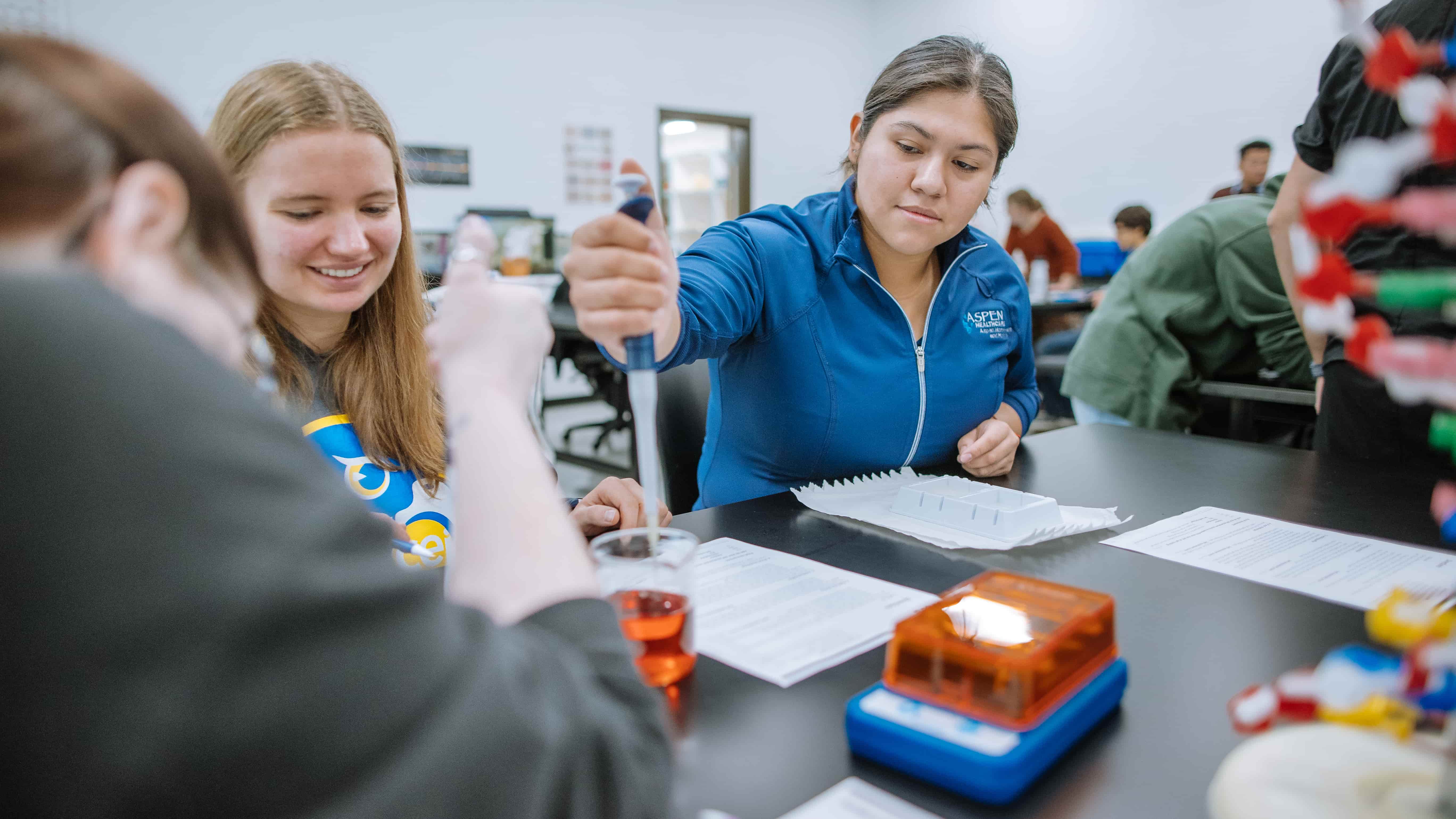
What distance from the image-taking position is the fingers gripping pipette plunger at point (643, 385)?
629 millimetres

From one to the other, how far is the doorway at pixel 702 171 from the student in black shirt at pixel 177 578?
6687 millimetres

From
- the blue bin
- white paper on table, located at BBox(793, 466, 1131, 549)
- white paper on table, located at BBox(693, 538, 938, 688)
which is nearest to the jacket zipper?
white paper on table, located at BBox(793, 466, 1131, 549)

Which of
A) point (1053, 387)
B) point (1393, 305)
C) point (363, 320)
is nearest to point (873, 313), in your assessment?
point (363, 320)

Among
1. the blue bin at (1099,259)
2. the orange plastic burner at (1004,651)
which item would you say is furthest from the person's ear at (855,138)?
the blue bin at (1099,259)

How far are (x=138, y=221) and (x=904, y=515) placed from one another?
2.78 ft

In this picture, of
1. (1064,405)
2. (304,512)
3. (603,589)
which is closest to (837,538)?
(603,589)

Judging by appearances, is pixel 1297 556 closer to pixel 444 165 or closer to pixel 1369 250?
pixel 1369 250

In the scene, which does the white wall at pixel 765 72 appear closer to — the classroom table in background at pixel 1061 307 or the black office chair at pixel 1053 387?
the classroom table in background at pixel 1061 307

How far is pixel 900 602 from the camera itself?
760mm

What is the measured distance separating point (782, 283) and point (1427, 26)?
3.62 feet

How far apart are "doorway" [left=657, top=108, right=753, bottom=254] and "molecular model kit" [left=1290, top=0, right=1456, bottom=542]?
675cm

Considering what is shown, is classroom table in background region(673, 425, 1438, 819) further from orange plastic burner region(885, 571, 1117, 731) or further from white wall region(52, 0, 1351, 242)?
white wall region(52, 0, 1351, 242)

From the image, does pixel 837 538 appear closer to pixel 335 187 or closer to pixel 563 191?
pixel 335 187

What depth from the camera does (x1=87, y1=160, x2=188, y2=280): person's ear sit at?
329 mm
